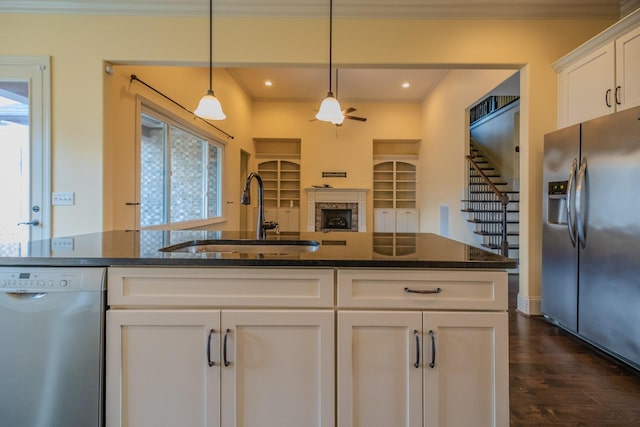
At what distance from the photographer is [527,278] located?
3.18 metres

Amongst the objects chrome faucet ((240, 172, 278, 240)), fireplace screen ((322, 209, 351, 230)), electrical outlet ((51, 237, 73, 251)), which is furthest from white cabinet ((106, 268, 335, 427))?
fireplace screen ((322, 209, 351, 230))

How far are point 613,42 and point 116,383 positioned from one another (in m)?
3.84

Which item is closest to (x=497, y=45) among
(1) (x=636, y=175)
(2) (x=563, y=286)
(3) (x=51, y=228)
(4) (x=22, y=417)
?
(1) (x=636, y=175)

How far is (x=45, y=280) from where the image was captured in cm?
Answer: 122

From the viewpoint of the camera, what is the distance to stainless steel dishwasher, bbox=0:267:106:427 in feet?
4.00

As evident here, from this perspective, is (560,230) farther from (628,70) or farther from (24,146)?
(24,146)

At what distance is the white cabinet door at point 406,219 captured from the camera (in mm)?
7867

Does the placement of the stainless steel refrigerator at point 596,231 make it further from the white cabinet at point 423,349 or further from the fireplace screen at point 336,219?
the fireplace screen at point 336,219

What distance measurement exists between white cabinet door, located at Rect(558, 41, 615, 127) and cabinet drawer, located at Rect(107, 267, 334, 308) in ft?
9.25

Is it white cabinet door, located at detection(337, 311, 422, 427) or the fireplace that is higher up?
the fireplace

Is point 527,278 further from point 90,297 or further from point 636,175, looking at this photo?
point 90,297

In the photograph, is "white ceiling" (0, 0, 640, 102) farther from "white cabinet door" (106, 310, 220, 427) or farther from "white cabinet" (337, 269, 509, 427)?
"white cabinet door" (106, 310, 220, 427)

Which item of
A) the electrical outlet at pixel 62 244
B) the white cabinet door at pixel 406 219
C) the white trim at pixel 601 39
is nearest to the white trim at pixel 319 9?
the white trim at pixel 601 39

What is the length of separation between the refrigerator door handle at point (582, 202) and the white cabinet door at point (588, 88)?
543 mm
